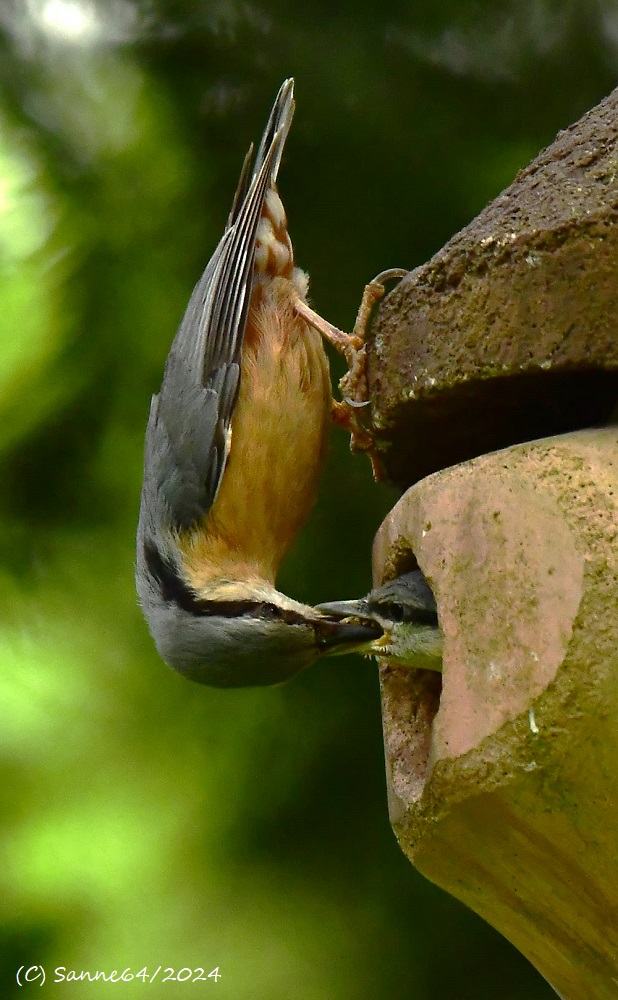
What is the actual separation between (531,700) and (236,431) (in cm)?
129

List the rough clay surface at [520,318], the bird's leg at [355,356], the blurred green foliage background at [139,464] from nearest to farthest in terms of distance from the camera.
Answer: the rough clay surface at [520,318] < the bird's leg at [355,356] < the blurred green foliage background at [139,464]

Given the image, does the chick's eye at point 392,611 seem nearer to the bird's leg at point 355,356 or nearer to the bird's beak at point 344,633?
the bird's beak at point 344,633

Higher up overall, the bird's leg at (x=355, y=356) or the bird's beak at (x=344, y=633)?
the bird's leg at (x=355, y=356)

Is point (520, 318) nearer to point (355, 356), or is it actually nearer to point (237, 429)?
point (355, 356)

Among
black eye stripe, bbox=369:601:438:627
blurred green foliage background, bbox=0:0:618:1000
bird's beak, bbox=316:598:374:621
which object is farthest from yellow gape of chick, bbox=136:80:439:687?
blurred green foliage background, bbox=0:0:618:1000

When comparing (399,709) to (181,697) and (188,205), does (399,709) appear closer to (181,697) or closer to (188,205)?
(181,697)

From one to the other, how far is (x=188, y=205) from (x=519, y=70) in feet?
3.36

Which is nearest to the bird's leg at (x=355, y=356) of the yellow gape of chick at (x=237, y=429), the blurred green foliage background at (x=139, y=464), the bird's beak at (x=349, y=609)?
the yellow gape of chick at (x=237, y=429)

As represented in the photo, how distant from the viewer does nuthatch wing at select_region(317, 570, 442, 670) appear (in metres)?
1.69

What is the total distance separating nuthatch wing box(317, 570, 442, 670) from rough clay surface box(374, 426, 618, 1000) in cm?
17

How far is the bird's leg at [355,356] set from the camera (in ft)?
6.45

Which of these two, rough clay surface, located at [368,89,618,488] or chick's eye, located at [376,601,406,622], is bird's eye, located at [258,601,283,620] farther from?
rough clay surface, located at [368,89,618,488]

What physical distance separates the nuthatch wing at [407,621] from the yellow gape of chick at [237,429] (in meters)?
0.45

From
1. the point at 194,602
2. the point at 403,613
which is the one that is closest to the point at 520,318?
the point at 403,613
